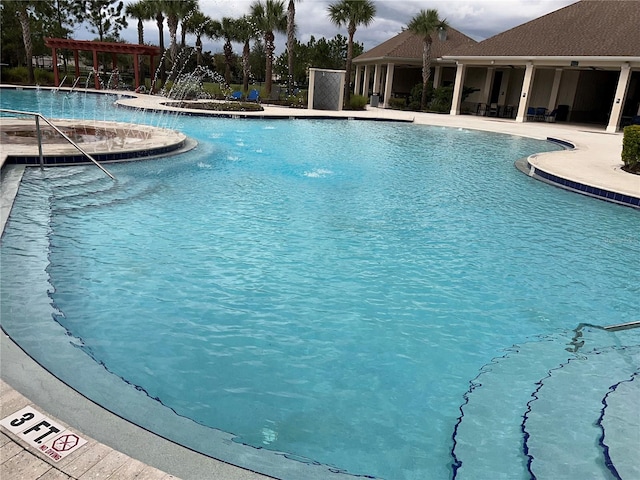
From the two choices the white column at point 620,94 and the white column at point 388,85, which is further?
the white column at point 388,85

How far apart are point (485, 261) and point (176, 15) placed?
34.7 meters

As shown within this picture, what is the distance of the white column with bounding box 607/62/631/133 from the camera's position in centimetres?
2328

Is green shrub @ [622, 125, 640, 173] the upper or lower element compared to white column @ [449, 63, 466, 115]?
lower

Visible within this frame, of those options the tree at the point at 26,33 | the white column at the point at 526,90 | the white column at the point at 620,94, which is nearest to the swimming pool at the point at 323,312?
the white column at the point at 620,94

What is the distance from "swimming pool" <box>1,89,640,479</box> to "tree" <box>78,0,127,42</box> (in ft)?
154

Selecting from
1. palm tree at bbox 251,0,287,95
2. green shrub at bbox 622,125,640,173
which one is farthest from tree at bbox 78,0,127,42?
green shrub at bbox 622,125,640,173

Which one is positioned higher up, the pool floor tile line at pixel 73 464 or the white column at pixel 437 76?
the white column at pixel 437 76

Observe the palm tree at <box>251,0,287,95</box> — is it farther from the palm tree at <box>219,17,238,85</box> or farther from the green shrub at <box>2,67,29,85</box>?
the green shrub at <box>2,67,29,85</box>

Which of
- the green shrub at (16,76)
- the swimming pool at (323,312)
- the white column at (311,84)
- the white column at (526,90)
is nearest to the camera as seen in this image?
the swimming pool at (323,312)

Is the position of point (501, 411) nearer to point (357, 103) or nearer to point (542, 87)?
point (357, 103)

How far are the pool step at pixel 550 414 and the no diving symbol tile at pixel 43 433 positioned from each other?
2.29 m

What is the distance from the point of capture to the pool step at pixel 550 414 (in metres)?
3.16

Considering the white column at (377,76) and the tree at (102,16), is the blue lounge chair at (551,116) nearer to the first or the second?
the white column at (377,76)

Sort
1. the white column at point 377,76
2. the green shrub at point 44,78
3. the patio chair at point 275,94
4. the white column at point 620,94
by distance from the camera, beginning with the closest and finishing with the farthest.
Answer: the white column at point 620,94 < the patio chair at point 275,94 < the green shrub at point 44,78 < the white column at point 377,76
